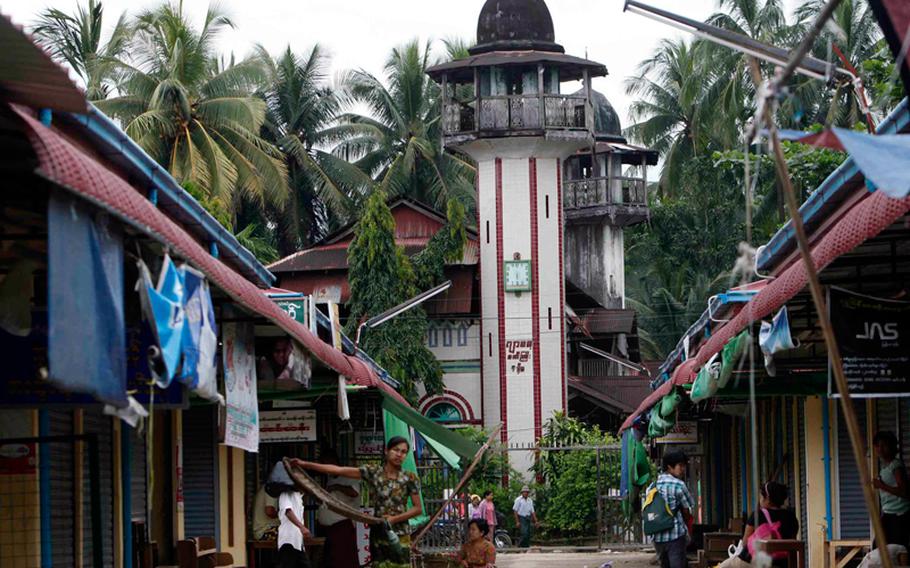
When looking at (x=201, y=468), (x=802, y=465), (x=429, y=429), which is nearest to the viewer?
(x=201, y=468)

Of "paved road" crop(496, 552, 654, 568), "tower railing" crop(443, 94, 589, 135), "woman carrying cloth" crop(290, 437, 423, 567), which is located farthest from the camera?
"tower railing" crop(443, 94, 589, 135)

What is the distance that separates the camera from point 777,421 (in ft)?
70.1

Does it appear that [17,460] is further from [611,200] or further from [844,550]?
[611,200]

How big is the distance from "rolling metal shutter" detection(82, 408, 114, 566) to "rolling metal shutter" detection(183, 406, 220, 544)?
413cm

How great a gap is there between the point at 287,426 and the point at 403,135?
3779 centimetres

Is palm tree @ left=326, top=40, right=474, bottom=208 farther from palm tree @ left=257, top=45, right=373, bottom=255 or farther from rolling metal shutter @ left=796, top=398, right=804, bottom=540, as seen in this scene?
rolling metal shutter @ left=796, top=398, right=804, bottom=540

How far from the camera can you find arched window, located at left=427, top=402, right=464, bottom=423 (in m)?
47.2

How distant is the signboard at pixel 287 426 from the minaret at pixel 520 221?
27039mm

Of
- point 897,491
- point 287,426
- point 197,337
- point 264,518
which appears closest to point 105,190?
point 197,337

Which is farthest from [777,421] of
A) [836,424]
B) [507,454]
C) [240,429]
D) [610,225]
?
[610,225]

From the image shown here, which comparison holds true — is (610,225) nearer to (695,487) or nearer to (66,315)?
(695,487)

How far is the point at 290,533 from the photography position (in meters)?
16.1

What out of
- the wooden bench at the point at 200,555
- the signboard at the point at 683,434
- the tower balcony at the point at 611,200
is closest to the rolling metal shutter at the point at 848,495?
the wooden bench at the point at 200,555

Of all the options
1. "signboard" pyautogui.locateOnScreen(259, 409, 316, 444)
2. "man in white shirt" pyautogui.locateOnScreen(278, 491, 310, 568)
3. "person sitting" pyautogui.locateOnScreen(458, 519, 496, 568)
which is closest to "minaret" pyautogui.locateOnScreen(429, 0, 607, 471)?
"signboard" pyautogui.locateOnScreen(259, 409, 316, 444)
